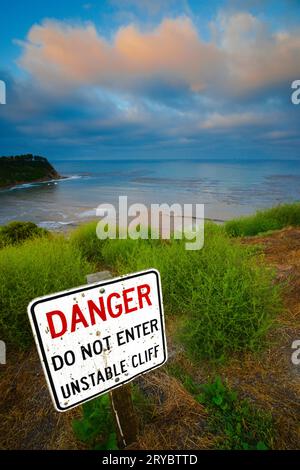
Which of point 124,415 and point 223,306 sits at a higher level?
point 223,306

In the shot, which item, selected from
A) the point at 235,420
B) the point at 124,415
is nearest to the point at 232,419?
the point at 235,420

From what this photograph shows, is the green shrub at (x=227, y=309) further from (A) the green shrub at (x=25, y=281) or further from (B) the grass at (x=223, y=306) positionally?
(A) the green shrub at (x=25, y=281)

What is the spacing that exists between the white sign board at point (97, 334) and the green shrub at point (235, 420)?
95cm

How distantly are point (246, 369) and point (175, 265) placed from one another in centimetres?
161

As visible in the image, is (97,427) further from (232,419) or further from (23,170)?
(23,170)

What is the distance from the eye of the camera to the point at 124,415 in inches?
74.7

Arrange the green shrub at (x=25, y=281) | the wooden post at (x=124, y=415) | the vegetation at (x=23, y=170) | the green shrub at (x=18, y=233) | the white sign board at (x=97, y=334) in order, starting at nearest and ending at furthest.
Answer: the white sign board at (x=97, y=334) → the wooden post at (x=124, y=415) → the green shrub at (x=25, y=281) → the green shrub at (x=18, y=233) → the vegetation at (x=23, y=170)

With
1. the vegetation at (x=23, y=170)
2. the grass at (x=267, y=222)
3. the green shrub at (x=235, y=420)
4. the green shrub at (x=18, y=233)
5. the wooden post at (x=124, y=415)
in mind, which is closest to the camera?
the wooden post at (x=124, y=415)

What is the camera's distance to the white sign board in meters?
1.29

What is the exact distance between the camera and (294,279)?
4.47m

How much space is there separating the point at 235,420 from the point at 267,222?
11606 mm

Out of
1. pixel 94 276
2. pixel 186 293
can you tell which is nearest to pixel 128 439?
pixel 94 276

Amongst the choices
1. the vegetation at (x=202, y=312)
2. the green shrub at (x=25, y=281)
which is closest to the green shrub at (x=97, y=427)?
the vegetation at (x=202, y=312)

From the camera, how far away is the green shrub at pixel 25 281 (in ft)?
10.8
